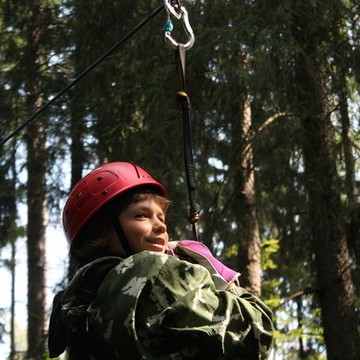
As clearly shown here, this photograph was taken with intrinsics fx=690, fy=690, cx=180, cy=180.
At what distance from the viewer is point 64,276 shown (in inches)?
399

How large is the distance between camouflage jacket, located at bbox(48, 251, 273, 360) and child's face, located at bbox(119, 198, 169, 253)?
0.19 m

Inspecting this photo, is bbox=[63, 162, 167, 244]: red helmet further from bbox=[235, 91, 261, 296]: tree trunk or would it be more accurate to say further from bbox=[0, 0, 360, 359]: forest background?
bbox=[235, 91, 261, 296]: tree trunk

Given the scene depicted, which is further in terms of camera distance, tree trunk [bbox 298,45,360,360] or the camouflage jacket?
tree trunk [bbox 298,45,360,360]

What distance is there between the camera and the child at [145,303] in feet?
5.15

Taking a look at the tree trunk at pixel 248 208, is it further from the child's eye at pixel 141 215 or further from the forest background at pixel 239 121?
the child's eye at pixel 141 215

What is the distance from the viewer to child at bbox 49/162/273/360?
1570 millimetres

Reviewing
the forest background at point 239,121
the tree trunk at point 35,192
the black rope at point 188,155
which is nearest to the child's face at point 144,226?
the black rope at point 188,155

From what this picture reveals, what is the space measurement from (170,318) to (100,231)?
0.40 meters

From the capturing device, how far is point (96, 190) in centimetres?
190

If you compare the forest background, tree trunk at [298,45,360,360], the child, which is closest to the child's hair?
the child

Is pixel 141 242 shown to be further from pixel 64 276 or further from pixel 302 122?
pixel 64 276

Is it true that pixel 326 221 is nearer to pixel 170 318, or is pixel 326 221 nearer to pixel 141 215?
pixel 141 215

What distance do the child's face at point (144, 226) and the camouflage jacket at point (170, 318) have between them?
0.19 m

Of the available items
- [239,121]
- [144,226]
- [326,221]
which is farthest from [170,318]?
[326,221]
